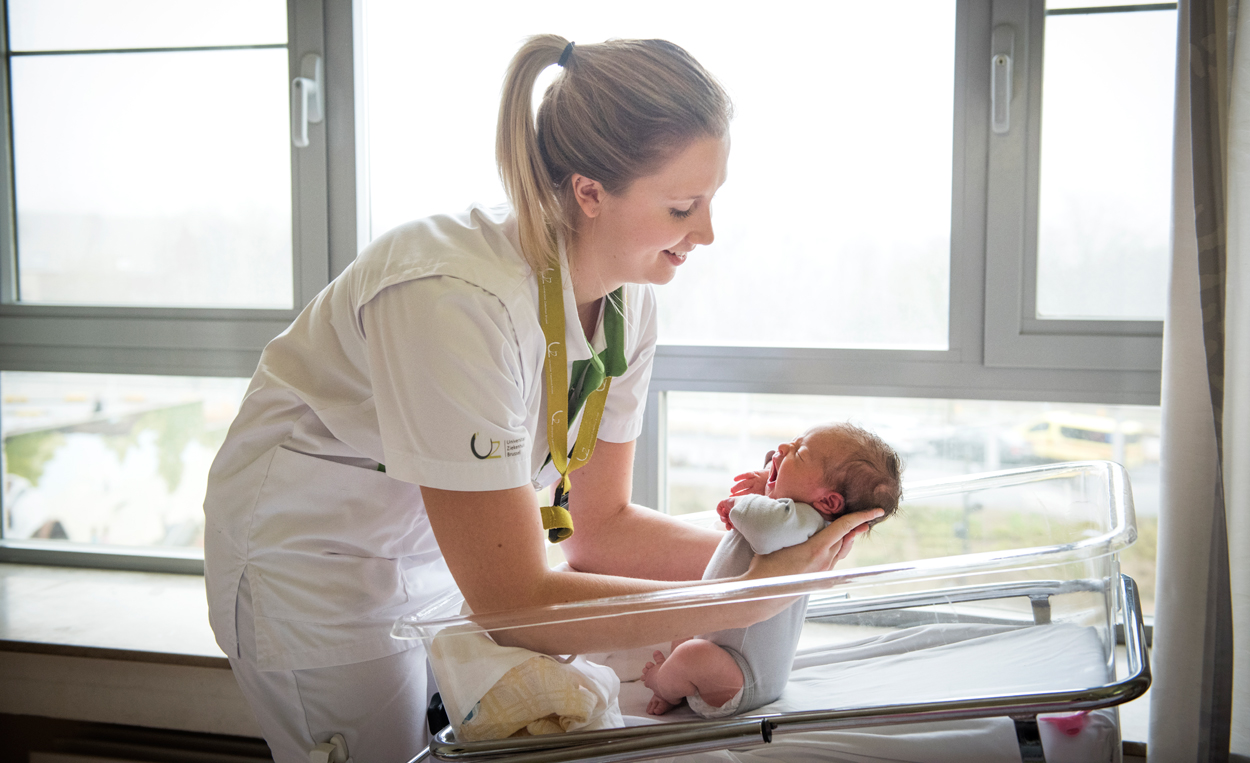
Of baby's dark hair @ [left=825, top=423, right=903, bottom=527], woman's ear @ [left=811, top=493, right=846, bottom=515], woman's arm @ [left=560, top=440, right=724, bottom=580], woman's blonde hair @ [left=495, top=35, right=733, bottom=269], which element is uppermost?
woman's blonde hair @ [left=495, top=35, right=733, bottom=269]

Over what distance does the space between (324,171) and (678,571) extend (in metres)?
1.36

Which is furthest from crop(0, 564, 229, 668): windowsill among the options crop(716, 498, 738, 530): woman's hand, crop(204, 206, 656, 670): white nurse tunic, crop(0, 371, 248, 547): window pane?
crop(716, 498, 738, 530): woman's hand

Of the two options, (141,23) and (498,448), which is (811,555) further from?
(141,23)

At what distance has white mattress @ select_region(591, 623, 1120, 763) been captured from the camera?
914mm

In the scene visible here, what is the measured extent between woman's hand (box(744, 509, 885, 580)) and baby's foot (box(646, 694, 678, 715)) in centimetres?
20

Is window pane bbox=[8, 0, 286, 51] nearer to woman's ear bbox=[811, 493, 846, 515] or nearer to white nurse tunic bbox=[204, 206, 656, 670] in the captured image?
white nurse tunic bbox=[204, 206, 656, 670]

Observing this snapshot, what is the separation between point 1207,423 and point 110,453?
2531mm

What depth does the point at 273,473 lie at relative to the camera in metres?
1.14

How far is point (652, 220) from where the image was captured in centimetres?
116

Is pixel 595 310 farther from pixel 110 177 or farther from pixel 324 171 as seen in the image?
pixel 110 177

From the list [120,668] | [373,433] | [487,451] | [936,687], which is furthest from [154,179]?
[936,687]

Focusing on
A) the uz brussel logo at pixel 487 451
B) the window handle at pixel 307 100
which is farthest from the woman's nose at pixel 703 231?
the window handle at pixel 307 100

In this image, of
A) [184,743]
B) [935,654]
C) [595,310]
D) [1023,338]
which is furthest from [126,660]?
[1023,338]

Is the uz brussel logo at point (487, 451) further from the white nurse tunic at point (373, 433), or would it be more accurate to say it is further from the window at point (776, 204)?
the window at point (776, 204)
